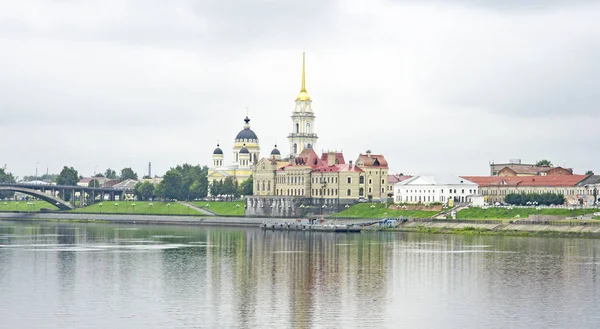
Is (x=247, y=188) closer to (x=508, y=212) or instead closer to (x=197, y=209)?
(x=197, y=209)

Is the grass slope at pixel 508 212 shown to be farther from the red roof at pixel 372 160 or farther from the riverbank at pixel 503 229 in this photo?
the red roof at pixel 372 160

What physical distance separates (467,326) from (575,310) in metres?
7.77

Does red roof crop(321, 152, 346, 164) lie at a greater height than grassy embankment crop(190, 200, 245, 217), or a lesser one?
greater

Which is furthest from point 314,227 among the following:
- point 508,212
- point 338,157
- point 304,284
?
point 304,284

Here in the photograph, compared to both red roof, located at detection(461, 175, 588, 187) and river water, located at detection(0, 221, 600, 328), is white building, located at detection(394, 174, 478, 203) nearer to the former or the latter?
red roof, located at detection(461, 175, 588, 187)

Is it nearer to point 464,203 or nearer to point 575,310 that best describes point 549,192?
point 464,203

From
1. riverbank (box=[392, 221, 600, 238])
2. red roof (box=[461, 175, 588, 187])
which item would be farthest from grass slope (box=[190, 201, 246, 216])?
riverbank (box=[392, 221, 600, 238])

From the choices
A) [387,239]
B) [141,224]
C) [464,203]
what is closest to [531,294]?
[387,239]

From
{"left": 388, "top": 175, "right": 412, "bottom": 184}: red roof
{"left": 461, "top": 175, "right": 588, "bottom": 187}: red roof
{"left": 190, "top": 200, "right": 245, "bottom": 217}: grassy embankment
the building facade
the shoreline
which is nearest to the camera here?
the shoreline

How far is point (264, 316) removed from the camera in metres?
54.8

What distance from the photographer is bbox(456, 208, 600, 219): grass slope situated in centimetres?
12356

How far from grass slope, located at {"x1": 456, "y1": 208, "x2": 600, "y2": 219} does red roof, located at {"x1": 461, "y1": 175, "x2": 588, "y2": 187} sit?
70.5 feet

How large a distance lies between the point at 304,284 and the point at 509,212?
68573 mm

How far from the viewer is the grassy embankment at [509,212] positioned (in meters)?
124
